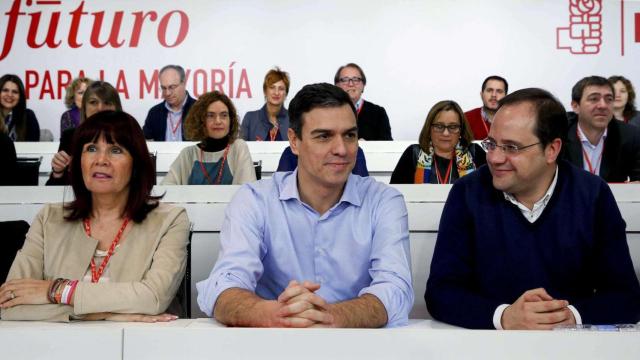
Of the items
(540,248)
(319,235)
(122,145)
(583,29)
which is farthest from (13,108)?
(583,29)

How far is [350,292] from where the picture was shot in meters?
1.80

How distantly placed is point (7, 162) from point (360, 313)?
7.39 ft

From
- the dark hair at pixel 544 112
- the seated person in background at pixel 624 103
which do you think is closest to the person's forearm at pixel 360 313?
the dark hair at pixel 544 112

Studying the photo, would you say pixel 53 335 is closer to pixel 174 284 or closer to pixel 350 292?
pixel 174 284

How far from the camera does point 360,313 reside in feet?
4.99

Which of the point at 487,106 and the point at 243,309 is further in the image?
the point at 487,106

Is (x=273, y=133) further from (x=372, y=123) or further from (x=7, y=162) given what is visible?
(x=7, y=162)

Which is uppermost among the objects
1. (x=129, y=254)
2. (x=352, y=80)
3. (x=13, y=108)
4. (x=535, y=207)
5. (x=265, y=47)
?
(x=265, y=47)

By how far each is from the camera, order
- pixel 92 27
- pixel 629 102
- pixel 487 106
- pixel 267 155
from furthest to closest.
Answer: pixel 92 27 < pixel 629 102 < pixel 487 106 < pixel 267 155

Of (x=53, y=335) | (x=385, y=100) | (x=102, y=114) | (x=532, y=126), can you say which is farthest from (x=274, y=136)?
(x=53, y=335)

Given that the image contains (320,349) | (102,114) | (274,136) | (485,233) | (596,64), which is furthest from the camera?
(596,64)

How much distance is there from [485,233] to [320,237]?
381 millimetres

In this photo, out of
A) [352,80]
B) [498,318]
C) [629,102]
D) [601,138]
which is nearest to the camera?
[498,318]

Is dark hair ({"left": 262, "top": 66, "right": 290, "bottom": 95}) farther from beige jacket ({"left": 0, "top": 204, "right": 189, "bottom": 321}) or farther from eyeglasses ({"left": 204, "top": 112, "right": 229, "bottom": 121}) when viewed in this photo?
beige jacket ({"left": 0, "top": 204, "right": 189, "bottom": 321})
